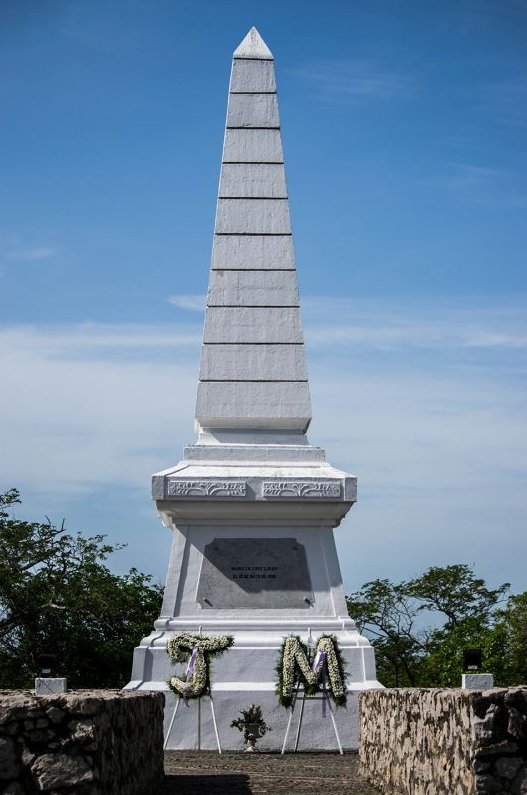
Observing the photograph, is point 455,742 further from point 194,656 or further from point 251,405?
point 251,405

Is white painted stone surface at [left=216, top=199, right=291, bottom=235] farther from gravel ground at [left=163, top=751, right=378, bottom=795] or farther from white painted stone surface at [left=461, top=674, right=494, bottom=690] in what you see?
white painted stone surface at [left=461, top=674, right=494, bottom=690]

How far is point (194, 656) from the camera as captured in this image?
17.9m

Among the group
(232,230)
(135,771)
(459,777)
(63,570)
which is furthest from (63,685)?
(63,570)

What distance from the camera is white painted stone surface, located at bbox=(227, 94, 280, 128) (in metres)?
21.8

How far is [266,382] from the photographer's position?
20.7m

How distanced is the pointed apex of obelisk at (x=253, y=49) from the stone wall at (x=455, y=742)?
44.6 feet

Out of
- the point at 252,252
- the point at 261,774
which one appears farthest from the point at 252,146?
the point at 261,774

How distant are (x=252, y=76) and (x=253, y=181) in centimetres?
196

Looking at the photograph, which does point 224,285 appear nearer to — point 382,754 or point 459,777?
point 382,754

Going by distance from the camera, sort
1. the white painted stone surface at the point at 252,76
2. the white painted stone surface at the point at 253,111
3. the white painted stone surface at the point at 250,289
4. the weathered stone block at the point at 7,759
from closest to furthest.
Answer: the weathered stone block at the point at 7,759 < the white painted stone surface at the point at 250,289 < the white painted stone surface at the point at 253,111 < the white painted stone surface at the point at 252,76

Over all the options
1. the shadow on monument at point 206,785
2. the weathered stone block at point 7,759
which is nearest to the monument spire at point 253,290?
the shadow on monument at point 206,785

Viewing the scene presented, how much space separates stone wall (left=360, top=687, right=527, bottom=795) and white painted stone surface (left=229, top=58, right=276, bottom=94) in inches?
514

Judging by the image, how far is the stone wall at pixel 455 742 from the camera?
8.26m

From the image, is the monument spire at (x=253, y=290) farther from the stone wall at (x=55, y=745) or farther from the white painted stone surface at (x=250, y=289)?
the stone wall at (x=55, y=745)
